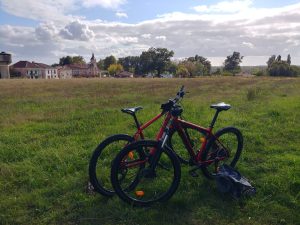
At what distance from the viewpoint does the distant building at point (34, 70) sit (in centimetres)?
10581

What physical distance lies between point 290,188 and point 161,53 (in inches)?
4039

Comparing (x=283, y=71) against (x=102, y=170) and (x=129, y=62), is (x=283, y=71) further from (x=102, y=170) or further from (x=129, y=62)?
(x=102, y=170)

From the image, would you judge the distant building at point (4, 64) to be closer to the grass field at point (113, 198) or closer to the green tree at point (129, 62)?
the green tree at point (129, 62)

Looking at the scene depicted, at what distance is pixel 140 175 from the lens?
4715 millimetres

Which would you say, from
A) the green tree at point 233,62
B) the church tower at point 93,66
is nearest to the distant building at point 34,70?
the church tower at point 93,66

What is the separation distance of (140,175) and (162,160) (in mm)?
810

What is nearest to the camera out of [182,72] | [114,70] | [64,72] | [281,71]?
[281,71]

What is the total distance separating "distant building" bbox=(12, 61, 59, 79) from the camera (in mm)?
105812

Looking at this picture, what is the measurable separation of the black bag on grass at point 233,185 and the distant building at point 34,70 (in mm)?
106586

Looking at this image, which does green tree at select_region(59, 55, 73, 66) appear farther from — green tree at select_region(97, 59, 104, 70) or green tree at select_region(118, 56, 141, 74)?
green tree at select_region(118, 56, 141, 74)

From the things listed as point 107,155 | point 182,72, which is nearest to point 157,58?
point 182,72

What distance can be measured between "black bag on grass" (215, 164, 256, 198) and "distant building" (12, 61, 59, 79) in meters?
107

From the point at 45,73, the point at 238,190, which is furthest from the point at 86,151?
the point at 45,73

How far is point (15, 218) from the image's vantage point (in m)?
4.34
